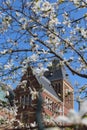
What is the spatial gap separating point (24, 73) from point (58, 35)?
99 cm

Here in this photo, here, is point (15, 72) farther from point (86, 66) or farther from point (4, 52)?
point (86, 66)

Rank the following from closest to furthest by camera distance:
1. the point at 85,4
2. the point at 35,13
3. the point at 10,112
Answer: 1. the point at 85,4
2. the point at 35,13
3. the point at 10,112

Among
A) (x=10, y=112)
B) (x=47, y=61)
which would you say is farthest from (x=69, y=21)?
(x=10, y=112)

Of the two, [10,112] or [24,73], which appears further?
[10,112]

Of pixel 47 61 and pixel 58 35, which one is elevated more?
pixel 58 35

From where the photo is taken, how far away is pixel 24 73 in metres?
7.05

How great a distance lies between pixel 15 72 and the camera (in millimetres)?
7133

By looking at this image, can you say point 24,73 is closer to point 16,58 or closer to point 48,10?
point 16,58

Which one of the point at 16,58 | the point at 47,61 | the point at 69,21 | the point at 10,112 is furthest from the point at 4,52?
the point at 10,112

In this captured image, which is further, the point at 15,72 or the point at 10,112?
the point at 10,112

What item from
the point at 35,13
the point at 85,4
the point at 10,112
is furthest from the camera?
the point at 10,112

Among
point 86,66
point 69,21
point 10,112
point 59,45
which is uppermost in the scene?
point 69,21

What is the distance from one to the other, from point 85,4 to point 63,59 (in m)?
1.11

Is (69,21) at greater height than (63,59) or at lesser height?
greater
